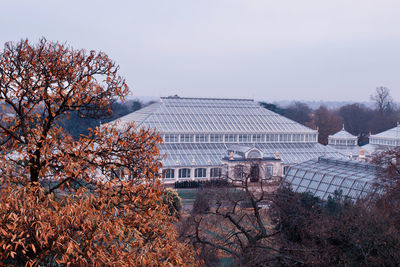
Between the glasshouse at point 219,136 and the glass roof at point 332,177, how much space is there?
979 centimetres

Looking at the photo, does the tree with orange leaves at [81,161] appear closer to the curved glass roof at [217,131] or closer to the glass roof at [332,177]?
the glass roof at [332,177]

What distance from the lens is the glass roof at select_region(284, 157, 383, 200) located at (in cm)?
3102

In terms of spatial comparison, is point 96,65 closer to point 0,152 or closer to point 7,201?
point 0,152

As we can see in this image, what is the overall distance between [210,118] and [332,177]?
76.9 feet

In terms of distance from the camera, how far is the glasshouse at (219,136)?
46781mm

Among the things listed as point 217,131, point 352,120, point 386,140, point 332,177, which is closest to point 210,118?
point 217,131

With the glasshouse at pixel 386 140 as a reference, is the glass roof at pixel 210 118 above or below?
above

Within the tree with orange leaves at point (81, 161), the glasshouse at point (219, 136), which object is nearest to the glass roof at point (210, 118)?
the glasshouse at point (219, 136)

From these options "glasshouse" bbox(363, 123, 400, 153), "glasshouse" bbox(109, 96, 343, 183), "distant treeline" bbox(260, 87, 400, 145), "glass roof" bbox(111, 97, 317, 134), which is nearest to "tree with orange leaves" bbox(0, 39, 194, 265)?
"glasshouse" bbox(109, 96, 343, 183)

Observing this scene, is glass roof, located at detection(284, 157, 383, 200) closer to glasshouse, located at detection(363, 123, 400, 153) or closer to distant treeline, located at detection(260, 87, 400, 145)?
glasshouse, located at detection(363, 123, 400, 153)

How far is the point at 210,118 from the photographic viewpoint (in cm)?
5416

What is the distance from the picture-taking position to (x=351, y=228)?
626 inches

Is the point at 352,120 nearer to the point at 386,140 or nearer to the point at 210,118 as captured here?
the point at 386,140

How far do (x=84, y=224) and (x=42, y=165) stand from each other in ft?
6.64
